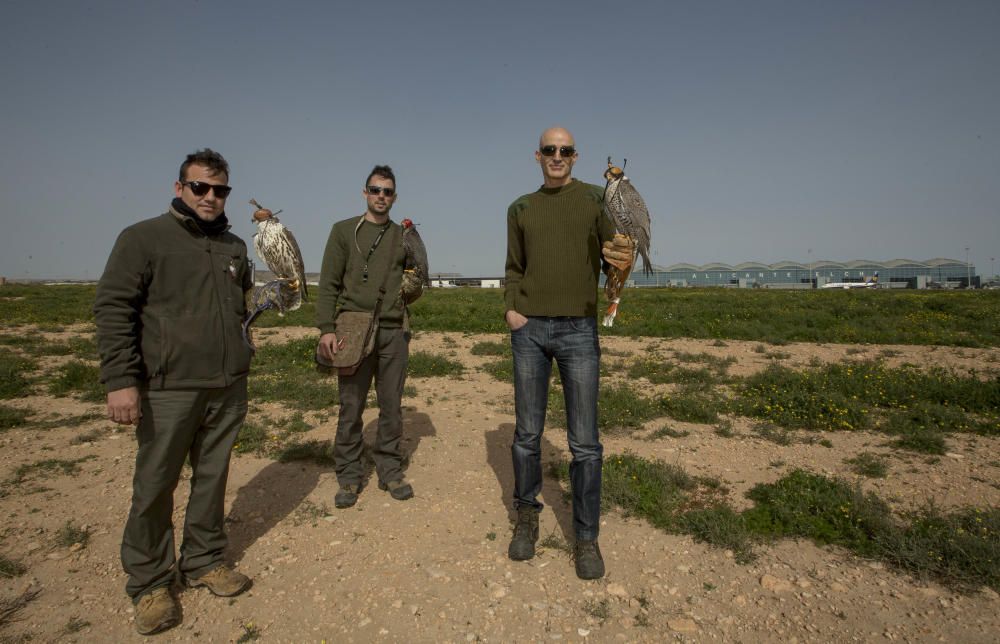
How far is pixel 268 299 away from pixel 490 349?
8707 mm

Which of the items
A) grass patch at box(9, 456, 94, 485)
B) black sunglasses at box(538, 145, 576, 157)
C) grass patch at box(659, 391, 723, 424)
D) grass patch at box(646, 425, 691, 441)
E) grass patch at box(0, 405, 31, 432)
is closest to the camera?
black sunglasses at box(538, 145, 576, 157)

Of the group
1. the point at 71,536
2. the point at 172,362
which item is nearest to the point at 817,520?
the point at 172,362

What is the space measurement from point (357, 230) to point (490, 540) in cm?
281

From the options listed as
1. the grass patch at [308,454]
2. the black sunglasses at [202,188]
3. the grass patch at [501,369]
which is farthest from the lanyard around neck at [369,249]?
the grass patch at [501,369]

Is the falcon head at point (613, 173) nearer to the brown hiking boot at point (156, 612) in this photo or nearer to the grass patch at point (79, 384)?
the brown hiking boot at point (156, 612)

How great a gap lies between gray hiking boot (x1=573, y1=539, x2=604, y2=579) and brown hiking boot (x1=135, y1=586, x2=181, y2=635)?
2465 millimetres

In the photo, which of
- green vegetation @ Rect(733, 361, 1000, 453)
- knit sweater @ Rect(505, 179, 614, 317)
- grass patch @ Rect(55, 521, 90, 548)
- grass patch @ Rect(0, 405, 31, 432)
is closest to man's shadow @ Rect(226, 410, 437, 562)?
grass patch @ Rect(55, 521, 90, 548)

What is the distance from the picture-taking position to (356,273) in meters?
4.35

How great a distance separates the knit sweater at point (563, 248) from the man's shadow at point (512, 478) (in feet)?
5.97

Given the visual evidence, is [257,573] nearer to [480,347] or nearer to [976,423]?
[976,423]

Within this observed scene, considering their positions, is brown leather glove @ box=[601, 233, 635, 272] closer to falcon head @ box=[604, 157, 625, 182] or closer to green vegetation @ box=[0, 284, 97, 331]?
falcon head @ box=[604, 157, 625, 182]

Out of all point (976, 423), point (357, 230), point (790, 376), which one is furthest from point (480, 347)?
point (976, 423)

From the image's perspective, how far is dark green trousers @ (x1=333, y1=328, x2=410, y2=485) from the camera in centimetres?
438

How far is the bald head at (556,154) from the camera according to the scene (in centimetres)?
329
